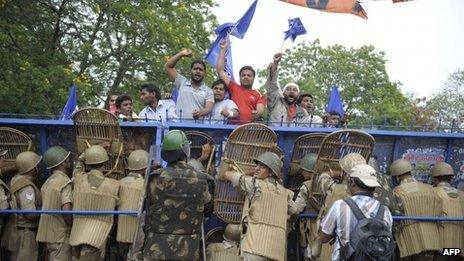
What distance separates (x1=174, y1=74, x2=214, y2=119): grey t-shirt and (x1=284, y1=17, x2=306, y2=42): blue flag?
189cm

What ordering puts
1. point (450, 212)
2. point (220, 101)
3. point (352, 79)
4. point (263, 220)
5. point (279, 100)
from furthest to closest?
point (352, 79)
point (279, 100)
point (220, 101)
point (450, 212)
point (263, 220)

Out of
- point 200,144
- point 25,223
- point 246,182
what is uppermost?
point 200,144

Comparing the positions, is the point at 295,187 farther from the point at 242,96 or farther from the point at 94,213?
the point at 94,213

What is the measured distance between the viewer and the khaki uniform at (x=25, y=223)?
25.0ft

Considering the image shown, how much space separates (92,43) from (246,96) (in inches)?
422

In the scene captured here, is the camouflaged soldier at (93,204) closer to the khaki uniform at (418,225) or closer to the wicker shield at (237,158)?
the wicker shield at (237,158)

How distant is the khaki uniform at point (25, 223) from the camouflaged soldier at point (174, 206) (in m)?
2.07

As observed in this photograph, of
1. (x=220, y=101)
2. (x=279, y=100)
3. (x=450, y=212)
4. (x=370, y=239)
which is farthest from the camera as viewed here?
(x=279, y=100)

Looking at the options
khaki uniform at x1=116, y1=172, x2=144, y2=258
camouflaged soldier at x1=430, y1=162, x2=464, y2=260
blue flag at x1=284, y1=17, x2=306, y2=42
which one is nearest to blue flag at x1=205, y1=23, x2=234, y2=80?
blue flag at x1=284, y1=17, x2=306, y2=42

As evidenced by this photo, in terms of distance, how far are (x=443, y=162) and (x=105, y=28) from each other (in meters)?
12.7

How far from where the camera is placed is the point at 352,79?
1577 inches

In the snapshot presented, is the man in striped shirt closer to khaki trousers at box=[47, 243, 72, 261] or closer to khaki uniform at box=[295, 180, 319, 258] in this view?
khaki uniform at box=[295, 180, 319, 258]

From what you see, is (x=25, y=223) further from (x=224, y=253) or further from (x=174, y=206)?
(x=224, y=253)

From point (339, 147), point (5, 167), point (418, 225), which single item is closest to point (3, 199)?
point (5, 167)
